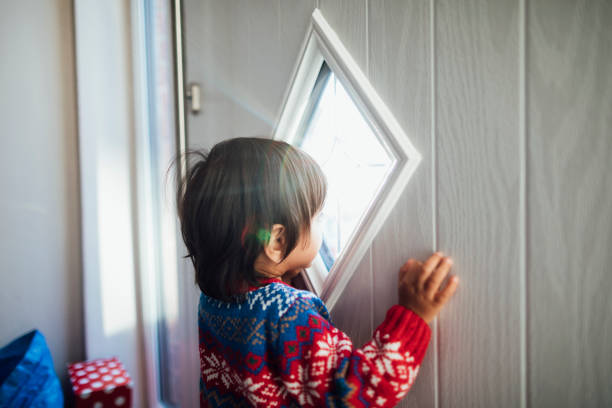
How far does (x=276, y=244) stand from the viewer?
704 millimetres

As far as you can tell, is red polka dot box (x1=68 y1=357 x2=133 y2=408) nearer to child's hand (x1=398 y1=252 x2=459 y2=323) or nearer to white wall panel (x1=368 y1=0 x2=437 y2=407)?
white wall panel (x1=368 y1=0 x2=437 y2=407)

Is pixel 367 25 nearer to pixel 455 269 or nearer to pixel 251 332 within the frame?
pixel 455 269

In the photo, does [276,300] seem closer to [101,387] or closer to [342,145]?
[342,145]

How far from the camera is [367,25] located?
0.72 m

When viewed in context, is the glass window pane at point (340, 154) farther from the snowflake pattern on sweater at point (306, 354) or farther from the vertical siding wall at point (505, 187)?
the snowflake pattern on sweater at point (306, 354)

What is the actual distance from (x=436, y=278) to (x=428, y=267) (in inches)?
0.8

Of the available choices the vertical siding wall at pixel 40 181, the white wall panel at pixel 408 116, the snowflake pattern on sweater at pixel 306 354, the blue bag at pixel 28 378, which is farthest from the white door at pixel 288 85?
the blue bag at pixel 28 378

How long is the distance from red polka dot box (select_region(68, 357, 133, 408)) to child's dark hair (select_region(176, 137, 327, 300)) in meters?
0.77

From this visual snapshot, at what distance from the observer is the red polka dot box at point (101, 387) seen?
1170 mm

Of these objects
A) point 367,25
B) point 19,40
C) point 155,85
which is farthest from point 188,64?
point 367,25

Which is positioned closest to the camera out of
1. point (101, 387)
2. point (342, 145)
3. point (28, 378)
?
point (342, 145)

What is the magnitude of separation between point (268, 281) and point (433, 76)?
1.56 feet

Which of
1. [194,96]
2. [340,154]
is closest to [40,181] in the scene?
[194,96]

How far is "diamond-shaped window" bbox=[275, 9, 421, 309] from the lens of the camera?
2.31 ft
